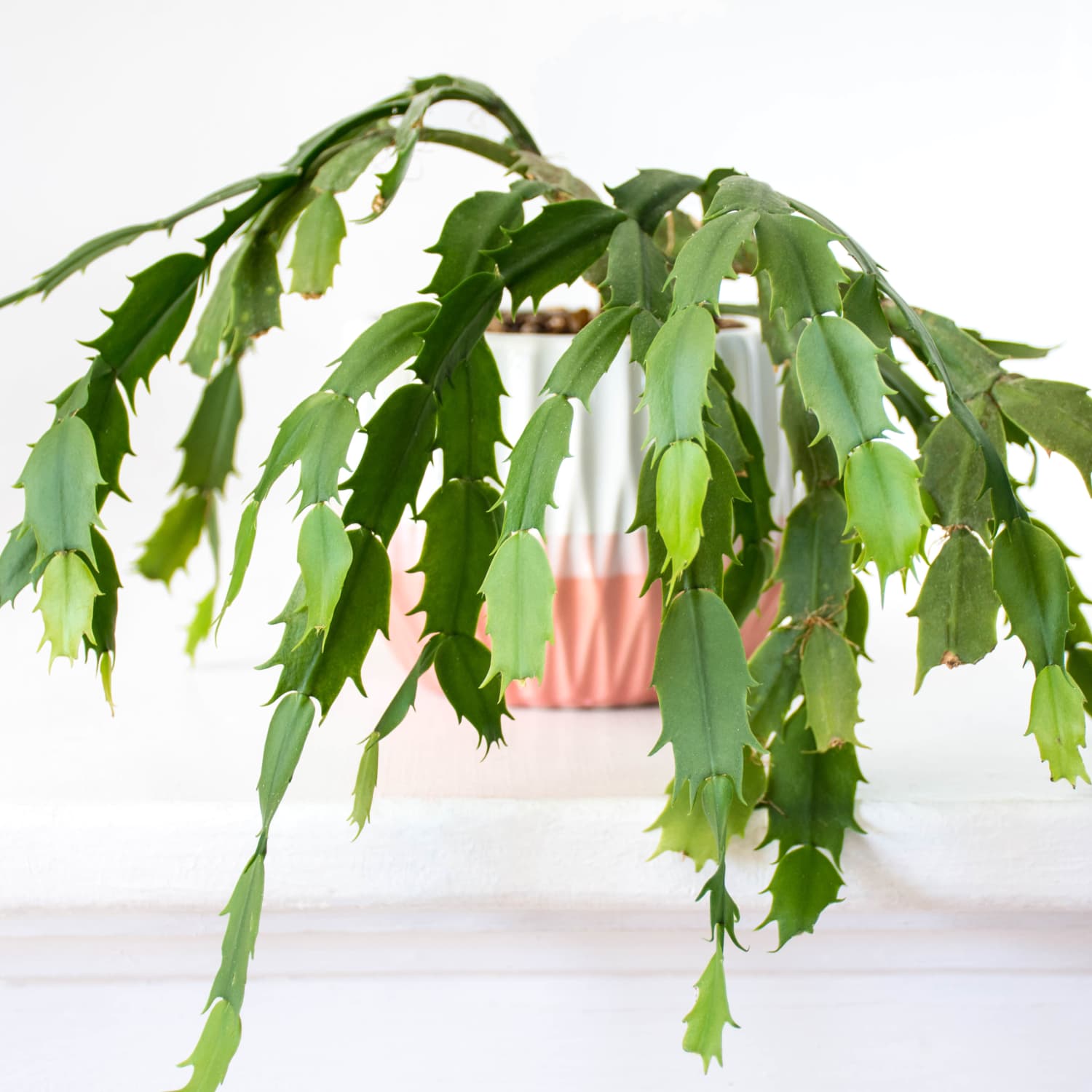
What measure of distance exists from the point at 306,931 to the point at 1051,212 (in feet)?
3.64

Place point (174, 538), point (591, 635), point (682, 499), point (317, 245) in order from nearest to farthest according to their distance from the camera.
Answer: point (682, 499)
point (317, 245)
point (591, 635)
point (174, 538)

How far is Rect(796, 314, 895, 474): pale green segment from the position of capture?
39 cm

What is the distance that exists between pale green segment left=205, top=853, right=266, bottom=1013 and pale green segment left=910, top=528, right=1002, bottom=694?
0.25 m

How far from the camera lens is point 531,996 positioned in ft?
1.92

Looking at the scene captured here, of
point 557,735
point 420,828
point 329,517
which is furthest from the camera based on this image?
point 557,735

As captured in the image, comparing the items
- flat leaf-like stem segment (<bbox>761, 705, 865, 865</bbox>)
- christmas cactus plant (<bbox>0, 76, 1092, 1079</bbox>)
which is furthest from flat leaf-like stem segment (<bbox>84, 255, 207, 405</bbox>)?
flat leaf-like stem segment (<bbox>761, 705, 865, 865</bbox>)

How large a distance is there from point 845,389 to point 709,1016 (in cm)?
20

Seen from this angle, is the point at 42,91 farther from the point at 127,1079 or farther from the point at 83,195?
the point at 127,1079

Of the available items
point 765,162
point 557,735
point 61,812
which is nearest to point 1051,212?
point 765,162

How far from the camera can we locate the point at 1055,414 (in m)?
0.51

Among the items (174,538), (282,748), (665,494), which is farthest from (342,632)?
(174,538)

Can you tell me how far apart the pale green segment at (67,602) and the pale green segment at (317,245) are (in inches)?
7.5

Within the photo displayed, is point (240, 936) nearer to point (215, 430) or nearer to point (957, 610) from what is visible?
point (957, 610)

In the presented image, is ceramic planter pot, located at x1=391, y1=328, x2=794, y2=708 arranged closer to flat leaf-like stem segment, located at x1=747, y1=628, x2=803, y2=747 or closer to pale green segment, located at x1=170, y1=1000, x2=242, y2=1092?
flat leaf-like stem segment, located at x1=747, y1=628, x2=803, y2=747
